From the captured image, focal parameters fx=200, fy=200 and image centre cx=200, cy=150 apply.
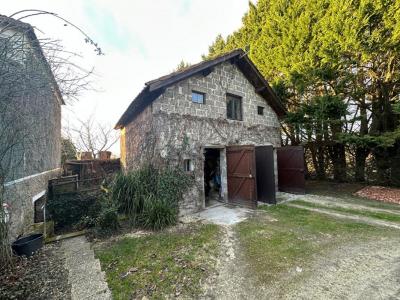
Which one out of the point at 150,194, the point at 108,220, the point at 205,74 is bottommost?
the point at 108,220

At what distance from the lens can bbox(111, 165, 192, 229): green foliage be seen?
224 inches

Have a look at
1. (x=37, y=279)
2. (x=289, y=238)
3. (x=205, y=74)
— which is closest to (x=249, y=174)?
(x=289, y=238)

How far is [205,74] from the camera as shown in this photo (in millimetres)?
7637

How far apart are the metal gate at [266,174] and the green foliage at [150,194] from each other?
3433 millimetres

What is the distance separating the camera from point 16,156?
4.58 m

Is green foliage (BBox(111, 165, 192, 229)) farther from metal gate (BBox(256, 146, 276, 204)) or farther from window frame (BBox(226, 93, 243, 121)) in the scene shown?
window frame (BBox(226, 93, 243, 121))

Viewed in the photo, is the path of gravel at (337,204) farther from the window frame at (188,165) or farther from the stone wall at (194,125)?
the window frame at (188,165)

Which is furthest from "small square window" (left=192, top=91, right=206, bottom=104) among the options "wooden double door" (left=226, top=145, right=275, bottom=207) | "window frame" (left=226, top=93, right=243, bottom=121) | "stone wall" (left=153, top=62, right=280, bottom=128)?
"wooden double door" (left=226, top=145, right=275, bottom=207)

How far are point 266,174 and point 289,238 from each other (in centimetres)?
358

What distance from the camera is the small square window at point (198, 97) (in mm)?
7422

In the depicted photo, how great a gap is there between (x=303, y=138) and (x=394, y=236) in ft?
25.4

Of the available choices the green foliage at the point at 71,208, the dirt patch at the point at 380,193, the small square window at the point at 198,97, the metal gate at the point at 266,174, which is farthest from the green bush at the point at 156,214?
the dirt patch at the point at 380,193

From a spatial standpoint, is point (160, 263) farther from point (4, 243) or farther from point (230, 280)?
point (4, 243)

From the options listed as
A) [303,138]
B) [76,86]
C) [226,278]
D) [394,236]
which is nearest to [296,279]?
[226,278]
